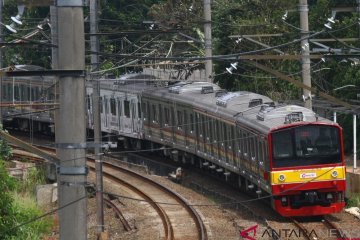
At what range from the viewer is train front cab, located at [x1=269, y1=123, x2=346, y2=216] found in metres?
19.1

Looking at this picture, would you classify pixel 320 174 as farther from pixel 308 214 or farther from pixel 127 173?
pixel 127 173

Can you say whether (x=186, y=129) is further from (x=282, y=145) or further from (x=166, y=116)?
(x=282, y=145)

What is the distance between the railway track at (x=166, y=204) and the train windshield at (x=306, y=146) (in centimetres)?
213

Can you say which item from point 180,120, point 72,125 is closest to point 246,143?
point 180,120

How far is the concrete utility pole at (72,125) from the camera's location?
7734 millimetres

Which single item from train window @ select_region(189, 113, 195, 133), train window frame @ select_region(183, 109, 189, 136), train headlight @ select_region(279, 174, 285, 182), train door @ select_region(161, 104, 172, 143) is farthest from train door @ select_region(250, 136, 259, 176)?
train door @ select_region(161, 104, 172, 143)

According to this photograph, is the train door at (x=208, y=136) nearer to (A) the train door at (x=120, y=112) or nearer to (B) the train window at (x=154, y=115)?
(B) the train window at (x=154, y=115)

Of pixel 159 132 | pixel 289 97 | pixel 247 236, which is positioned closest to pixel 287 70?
pixel 289 97

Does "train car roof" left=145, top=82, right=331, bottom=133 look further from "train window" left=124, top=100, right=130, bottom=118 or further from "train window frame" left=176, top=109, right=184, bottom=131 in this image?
"train window" left=124, top=100, right=130, bottom=118

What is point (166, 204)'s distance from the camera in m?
21.9

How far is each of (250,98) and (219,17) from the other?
15.5m

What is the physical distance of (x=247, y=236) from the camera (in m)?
17.4

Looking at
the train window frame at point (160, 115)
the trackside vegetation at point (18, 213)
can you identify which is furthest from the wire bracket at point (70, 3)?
the train window frame at point (160, 115)

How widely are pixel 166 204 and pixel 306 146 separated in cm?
409
